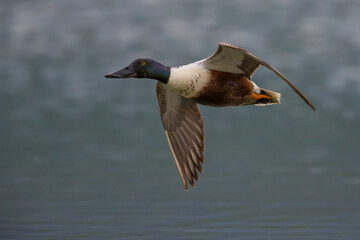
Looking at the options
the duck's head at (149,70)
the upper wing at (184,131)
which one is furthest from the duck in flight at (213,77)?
the upper wing at (184,131)

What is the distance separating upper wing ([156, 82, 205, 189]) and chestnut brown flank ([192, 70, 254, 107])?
76cm

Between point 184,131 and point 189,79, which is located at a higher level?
point 189,79

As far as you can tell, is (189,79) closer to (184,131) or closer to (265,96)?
(265,96)

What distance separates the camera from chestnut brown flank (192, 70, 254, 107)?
9023mm

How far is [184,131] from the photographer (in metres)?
9.92

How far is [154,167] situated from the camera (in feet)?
56.7

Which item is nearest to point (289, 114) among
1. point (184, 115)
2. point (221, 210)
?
point (221, 210)

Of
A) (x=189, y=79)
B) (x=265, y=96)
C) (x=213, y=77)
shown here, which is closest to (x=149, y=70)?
(x=189, y=79)

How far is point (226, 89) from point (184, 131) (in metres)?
1.03

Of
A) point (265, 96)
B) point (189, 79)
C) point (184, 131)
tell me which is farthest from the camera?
point (184, 131)

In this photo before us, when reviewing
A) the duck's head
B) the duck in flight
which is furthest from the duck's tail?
the duck's head

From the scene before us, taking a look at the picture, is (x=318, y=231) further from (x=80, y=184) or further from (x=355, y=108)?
(x=355, y=108)

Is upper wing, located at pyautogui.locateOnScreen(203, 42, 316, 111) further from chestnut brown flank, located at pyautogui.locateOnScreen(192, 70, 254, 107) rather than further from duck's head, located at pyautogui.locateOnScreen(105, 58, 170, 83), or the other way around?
duck's head, located at pyautogui.locateOnScreen(105, 58, 170, 83)

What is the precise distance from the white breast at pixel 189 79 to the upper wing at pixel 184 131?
2.27 feet
